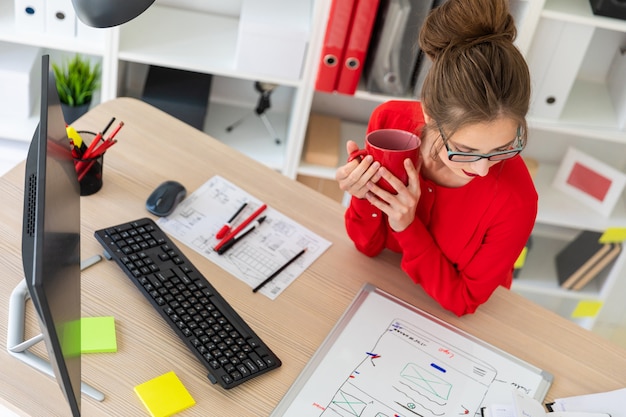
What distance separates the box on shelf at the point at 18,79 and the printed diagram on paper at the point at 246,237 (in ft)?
3.25

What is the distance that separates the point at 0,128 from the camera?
2387 mm

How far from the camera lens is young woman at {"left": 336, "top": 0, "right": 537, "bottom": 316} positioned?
50.4 inches

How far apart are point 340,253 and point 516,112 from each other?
49 cm

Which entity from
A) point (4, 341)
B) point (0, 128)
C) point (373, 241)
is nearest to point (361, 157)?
point (373, 241)

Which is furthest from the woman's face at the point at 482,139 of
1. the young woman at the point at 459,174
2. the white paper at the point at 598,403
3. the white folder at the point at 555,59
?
the white folder at the point at 555,59

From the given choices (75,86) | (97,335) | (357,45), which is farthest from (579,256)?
(97,335)

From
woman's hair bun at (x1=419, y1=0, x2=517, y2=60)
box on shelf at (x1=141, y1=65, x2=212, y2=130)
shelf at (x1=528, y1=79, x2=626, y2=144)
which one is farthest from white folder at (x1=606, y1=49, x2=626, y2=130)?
box on shelf at (x1=141, y1=65, x2=212, y2=130)

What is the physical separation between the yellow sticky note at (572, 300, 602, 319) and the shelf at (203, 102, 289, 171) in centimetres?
125

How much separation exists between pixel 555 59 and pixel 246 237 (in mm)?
1205

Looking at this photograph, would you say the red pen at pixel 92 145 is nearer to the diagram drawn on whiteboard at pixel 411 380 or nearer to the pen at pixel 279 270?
the pen at pixel 279 270

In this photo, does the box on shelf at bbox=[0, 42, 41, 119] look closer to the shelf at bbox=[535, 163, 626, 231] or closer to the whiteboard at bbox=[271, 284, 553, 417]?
the whiteboard at bbox=[271, 284, 553, 417]

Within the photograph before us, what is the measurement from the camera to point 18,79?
7.62 feet

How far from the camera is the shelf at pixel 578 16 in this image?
2.12 meters

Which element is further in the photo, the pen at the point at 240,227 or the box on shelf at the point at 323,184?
the box on shelf at the point at 323,184
